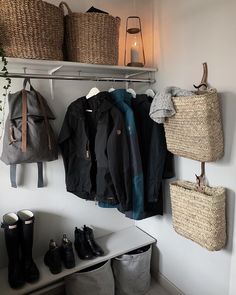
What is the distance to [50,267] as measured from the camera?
65.6 inches

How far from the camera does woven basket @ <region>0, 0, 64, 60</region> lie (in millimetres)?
1305

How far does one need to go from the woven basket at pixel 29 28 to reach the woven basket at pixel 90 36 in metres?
0.12

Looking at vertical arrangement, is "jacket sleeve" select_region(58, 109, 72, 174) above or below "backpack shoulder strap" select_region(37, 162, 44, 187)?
above

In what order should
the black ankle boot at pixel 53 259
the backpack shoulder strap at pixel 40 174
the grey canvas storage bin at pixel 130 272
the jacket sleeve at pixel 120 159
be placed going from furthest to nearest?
the grey canvas storage bin at pixel 130 272, the backpack shoulder strap at pixel 40 174, the black ankle boot at pixel 53 259, the jacket sleeve at pixel 120 159

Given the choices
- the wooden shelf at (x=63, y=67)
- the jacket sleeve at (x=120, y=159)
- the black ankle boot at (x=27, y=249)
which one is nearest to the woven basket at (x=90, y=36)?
the wooden shelf at (x=63, y=67)

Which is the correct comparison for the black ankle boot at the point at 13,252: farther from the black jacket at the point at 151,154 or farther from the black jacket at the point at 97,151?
the black jacket at the point at 151,154

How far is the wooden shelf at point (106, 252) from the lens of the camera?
155 cm

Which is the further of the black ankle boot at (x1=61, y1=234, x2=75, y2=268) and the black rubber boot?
the black ankle boot at (x1=61, y1=234, x2=75, y2=268)

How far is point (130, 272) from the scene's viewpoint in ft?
6.24

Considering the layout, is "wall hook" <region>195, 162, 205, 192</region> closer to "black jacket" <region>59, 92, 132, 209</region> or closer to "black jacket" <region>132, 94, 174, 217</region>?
"black jacket" <region>132, 94, 174, 217</region>

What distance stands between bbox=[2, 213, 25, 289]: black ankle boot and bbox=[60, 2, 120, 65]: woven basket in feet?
3.68

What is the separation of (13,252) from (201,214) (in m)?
1.18

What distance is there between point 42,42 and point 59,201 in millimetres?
1119

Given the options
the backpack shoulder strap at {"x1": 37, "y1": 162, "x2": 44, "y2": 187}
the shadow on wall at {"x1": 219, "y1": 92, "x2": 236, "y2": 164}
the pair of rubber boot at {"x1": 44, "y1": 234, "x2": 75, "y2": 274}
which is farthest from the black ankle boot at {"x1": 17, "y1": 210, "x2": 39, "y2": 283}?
the shadow on wall at {"x1": 219, "y1": 92, "x2": 236, "y2": 164}
